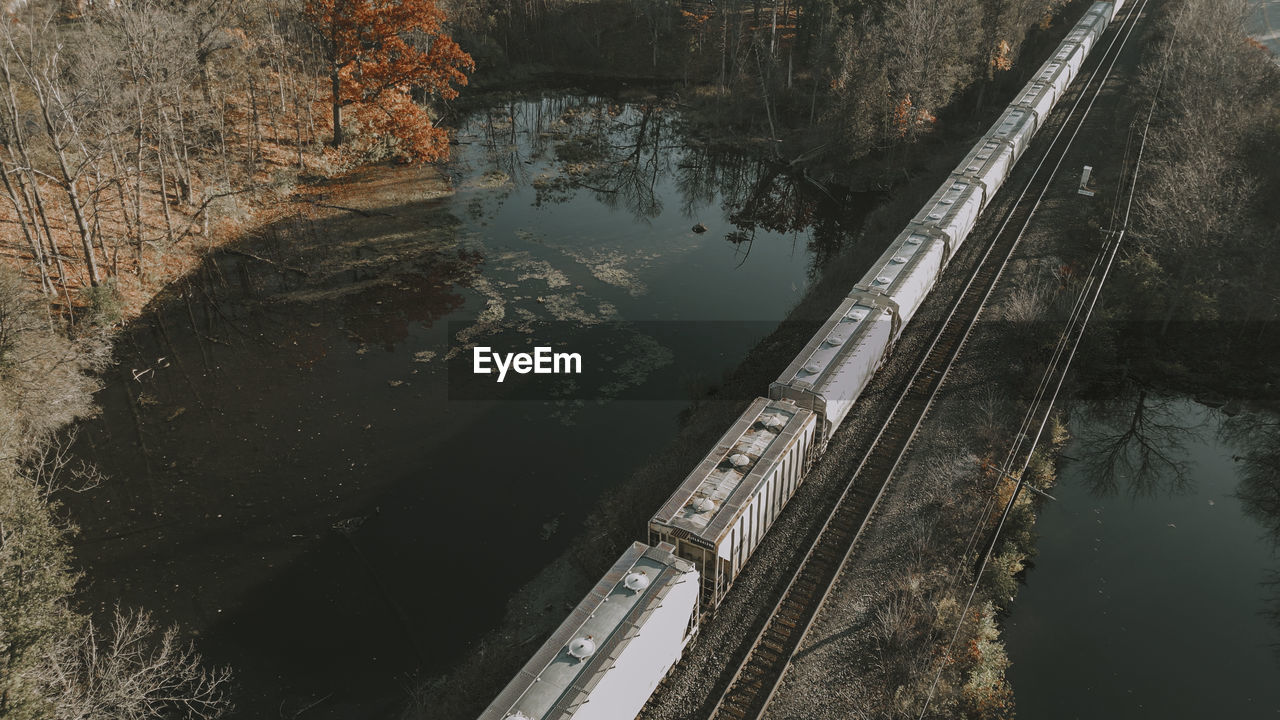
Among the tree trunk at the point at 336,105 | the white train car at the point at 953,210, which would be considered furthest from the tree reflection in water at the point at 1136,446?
the tree trunk at the point at 336,105

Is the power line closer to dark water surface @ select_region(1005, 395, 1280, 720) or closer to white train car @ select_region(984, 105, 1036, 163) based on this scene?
dark water surface @ select_region(1005, 395, 1280, 720)

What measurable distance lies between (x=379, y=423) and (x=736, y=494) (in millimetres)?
17355

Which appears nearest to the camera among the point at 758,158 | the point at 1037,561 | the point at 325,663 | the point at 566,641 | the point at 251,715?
the point at 566,641

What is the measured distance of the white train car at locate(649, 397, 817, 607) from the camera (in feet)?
65.2

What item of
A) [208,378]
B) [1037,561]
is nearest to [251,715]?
[208,378]

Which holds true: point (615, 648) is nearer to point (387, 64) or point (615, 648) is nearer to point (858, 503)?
point (858, 503)

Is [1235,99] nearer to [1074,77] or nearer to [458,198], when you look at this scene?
[1074,77]

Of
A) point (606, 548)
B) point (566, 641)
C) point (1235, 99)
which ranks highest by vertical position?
point (1235, 99)

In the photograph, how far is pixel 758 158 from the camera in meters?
65.1

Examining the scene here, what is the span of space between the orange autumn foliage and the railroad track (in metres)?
35.3

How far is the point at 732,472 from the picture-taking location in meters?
21.6

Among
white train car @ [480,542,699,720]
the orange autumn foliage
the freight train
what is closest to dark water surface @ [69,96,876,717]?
the orange autumn foliage

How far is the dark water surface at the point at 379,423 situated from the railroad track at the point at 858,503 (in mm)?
8439

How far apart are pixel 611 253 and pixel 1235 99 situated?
1559 inches
